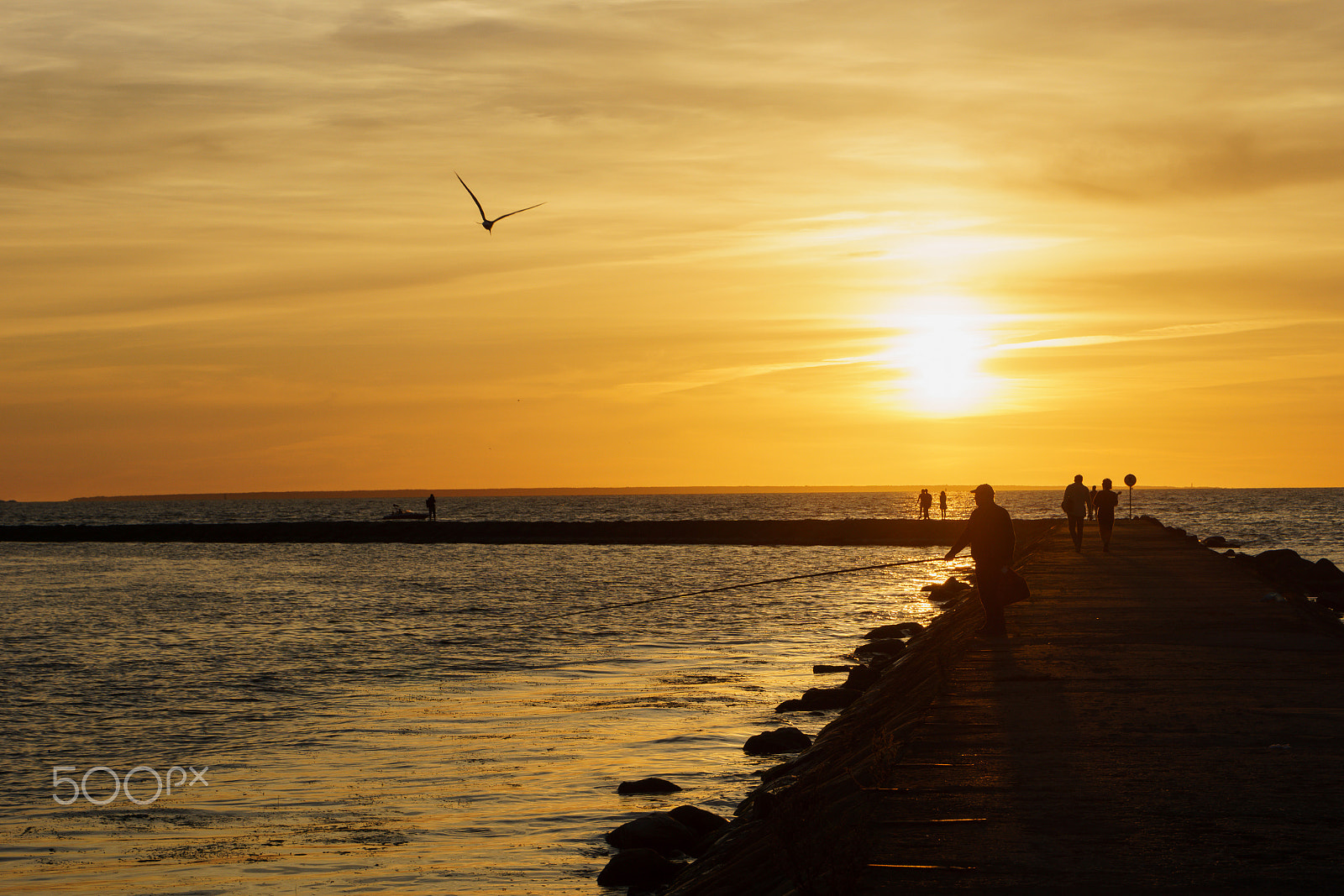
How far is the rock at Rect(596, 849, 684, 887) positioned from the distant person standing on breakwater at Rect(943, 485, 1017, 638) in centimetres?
565

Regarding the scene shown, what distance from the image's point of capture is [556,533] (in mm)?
75938

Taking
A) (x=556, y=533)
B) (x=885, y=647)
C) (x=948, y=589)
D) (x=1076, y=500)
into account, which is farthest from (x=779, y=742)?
(x=556, y=533)

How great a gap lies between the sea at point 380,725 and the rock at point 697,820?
0.73 meters

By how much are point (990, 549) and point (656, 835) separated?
5.84 metres

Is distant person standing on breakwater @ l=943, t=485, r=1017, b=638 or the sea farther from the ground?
distant person standing on breakwater @ l=943, t=485, r=1017, b=638

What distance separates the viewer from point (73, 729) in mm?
15648

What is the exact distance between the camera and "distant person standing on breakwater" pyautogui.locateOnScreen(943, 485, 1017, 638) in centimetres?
1344

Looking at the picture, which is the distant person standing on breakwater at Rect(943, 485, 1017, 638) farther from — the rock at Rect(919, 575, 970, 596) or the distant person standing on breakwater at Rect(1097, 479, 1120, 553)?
the rock at Rect(919, 575, 970, 596)

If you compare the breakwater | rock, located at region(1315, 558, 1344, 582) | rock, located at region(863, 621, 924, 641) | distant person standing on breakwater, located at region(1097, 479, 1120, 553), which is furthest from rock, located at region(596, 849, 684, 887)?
the breakwater

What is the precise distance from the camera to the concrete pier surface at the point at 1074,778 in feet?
18.1

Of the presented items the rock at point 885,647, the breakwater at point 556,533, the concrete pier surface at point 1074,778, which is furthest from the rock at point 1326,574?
the breakwater at point 556,533

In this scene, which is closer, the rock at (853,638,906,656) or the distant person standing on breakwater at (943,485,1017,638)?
the distant person standing on breakwater at (943,485,1017,638)

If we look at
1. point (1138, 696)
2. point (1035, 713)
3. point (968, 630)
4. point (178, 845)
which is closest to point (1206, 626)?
point (968, 630)

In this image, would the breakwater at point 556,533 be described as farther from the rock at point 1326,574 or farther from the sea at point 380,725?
the sea at point 380,725
